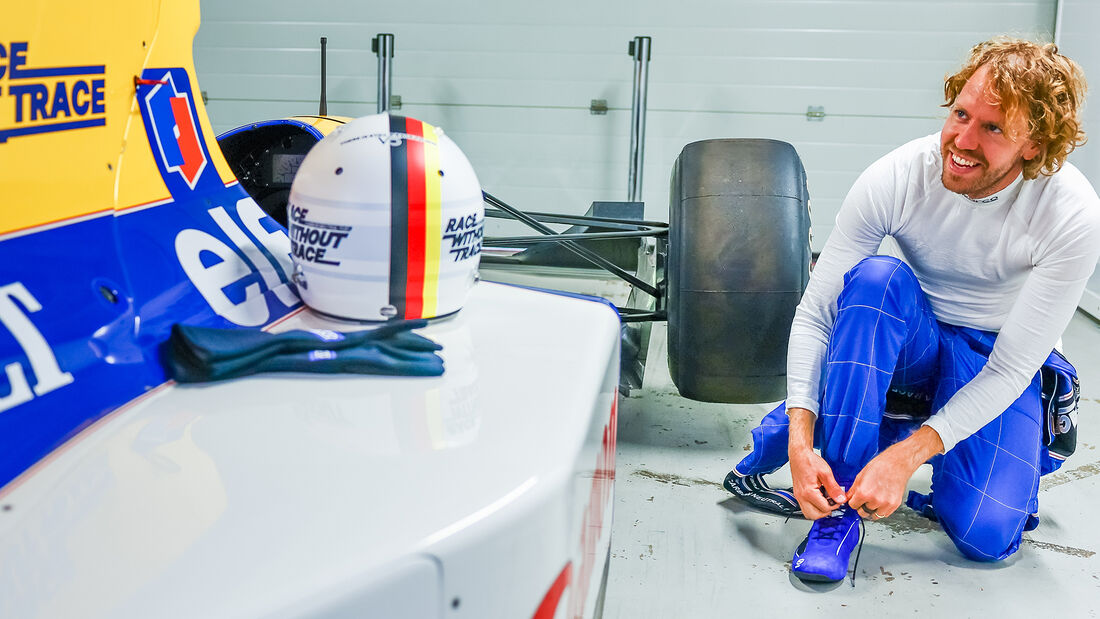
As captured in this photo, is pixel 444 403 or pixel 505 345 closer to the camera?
pixel 444 403

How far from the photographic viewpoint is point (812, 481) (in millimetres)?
1624

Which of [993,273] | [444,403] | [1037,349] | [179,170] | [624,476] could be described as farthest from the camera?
[624,476]

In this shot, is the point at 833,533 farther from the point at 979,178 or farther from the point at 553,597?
the point at 553,597

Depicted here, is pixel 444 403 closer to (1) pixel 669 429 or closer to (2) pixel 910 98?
(1) pixel 669 429

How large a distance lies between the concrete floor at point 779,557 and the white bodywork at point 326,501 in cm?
74

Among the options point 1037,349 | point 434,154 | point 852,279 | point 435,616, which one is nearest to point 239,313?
point 434,154

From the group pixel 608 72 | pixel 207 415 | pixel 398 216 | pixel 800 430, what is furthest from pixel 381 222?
pixel 608 72

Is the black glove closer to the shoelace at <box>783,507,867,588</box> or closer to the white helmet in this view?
the white helmet

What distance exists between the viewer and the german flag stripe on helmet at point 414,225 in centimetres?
104

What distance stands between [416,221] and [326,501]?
1.58 feet

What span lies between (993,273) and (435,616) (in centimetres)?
148

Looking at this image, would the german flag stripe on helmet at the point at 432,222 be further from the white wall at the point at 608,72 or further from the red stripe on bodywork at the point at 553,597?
the white wall at the point at 608,72

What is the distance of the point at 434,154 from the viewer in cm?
108

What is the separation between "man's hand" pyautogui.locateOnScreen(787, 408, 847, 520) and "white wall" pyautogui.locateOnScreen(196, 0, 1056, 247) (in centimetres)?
329
